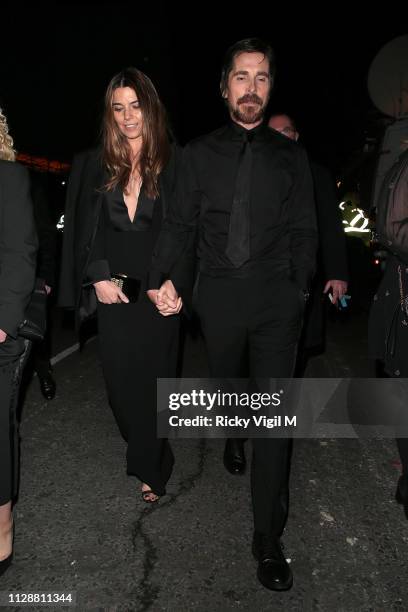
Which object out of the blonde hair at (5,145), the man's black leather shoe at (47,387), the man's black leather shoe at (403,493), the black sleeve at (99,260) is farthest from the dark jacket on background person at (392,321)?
the man's black leather shoe at (47,387)

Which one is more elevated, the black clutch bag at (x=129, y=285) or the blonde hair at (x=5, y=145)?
the blonde hair at (x=5, y=145)

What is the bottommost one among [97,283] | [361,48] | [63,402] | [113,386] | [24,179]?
[63,402]

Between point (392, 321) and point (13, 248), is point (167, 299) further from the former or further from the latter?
point (392, 321)

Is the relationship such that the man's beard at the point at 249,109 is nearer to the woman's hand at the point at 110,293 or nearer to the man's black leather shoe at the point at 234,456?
the woman's hand at the point at 110,293

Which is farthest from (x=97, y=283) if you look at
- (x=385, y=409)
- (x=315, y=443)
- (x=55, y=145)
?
(x=55, y=145)

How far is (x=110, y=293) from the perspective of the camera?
2.85 m

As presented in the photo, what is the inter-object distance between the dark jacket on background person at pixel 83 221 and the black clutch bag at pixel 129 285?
21 cm

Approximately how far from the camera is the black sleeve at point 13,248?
2271 millimetres

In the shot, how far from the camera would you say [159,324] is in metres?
2.92

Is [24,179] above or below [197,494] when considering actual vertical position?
above

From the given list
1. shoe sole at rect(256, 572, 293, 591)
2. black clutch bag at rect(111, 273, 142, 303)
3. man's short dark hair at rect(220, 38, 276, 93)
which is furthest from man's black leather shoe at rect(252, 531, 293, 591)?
man's short dark hair at rect(220, 38, 276, 93)

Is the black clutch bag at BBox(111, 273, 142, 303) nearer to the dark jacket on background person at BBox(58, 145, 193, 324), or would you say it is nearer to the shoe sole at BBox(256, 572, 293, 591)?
the dark jacket on background person at BBox(58, 145, 193, 324)

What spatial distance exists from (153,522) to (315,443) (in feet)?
5.21

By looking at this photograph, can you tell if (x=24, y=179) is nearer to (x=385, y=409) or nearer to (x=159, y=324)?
(x=159, y=324)
